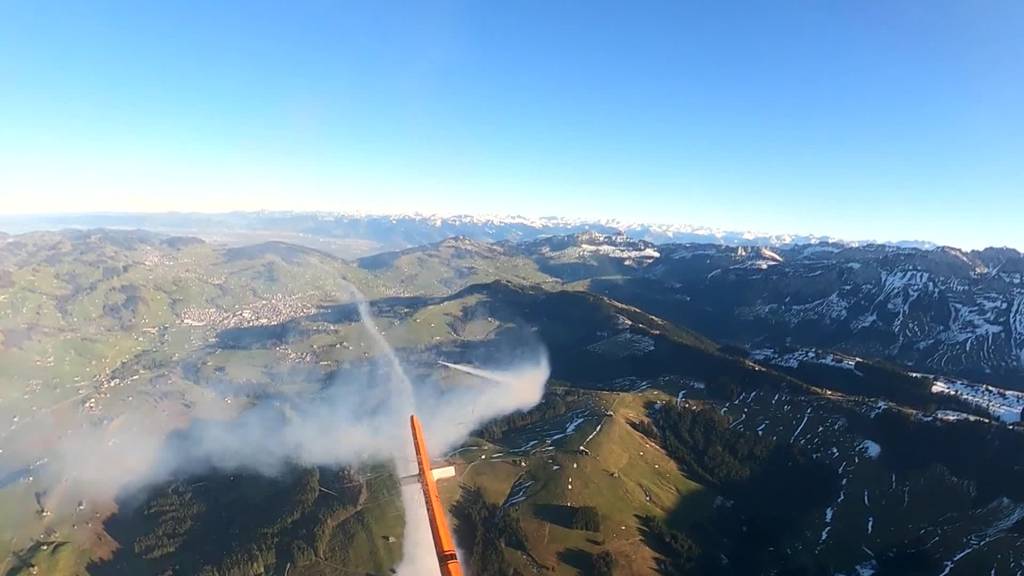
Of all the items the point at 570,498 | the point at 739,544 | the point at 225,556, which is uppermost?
the point at 570,498

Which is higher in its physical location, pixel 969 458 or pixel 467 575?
pixel 969 458

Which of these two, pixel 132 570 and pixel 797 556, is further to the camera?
pixel 132 570

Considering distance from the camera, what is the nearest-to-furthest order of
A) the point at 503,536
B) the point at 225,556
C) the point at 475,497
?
1. the point at 503,536
2. the point at 475,497
3. the point at 225,556

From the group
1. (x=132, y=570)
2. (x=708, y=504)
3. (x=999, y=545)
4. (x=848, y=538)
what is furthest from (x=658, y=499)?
(x=132, y=570)

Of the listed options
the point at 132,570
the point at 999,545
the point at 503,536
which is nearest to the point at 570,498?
the point at 503,536

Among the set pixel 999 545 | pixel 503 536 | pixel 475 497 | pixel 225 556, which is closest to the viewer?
pixel 999 545

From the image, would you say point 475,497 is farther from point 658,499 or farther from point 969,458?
point 969,458

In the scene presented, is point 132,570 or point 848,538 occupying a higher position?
point 848,538

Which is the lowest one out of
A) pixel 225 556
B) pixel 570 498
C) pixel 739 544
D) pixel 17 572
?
pixel 17 572

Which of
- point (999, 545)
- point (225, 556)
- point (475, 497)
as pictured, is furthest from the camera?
point (225, 556)
